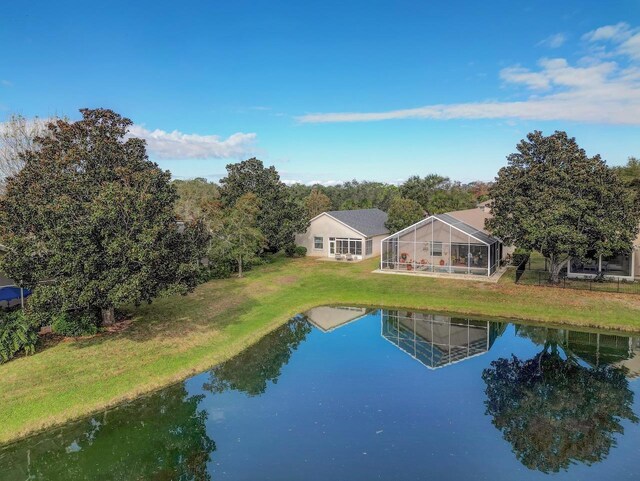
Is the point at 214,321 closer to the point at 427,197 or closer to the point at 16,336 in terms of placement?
the point at 16,336

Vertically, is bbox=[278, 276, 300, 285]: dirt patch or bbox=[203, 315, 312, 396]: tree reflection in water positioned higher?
bbox=[278, 276, 300, 285]: dirt patch

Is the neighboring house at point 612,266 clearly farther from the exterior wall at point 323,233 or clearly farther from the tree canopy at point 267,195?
the tree canopy at point 267,195

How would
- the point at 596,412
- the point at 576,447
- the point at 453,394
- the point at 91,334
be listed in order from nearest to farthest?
the point at 576,447, the point at 596,412, the point at 453,394, the point at 91,334

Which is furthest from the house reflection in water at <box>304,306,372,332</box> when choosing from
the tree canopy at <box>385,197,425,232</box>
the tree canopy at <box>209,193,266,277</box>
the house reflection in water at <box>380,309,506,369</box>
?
the tree canopy at <box>385,197,425,232</box>

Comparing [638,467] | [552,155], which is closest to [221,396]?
[638,467]

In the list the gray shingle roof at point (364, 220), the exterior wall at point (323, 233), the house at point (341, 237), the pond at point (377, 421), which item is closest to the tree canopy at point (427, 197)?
the gray shingle roof at point (364, 220)

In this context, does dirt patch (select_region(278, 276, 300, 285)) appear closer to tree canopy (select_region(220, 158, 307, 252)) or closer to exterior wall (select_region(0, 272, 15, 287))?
tree canopy (select_region(220, 158, 307, 252))

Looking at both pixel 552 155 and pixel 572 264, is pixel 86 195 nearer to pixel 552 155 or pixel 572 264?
pixel 552 155
